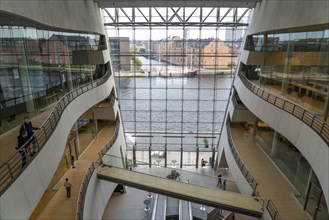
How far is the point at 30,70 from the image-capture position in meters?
11.2

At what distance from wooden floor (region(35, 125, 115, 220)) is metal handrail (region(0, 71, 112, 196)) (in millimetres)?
3496

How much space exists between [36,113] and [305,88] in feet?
39.1

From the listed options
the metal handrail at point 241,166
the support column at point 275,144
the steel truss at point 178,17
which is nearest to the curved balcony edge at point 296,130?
the support column at point 275,144

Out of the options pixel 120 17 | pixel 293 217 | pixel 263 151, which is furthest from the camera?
pixel 120 17

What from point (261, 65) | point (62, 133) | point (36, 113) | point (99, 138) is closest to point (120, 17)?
point (99, 138)

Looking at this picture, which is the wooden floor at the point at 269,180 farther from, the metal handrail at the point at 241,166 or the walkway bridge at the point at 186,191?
→ the walkway bridge at the point at 186,191

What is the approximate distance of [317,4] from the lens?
9.68 m

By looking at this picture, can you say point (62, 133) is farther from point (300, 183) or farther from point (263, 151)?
point (263, 151)

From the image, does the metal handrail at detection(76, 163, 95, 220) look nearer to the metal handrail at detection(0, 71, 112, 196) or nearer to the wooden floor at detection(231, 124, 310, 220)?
the metal handrail at detection(0, 71, 112, 196)

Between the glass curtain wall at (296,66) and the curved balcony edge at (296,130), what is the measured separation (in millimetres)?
931

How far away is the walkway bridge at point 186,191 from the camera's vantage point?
1144 centimetres

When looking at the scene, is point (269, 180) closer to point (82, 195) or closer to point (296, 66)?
point (296, 66)

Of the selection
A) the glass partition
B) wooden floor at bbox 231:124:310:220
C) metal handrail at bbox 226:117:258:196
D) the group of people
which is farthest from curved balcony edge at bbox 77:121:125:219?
wooden floor at bbox 231:124:310:220

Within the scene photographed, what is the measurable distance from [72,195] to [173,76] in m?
14.8
